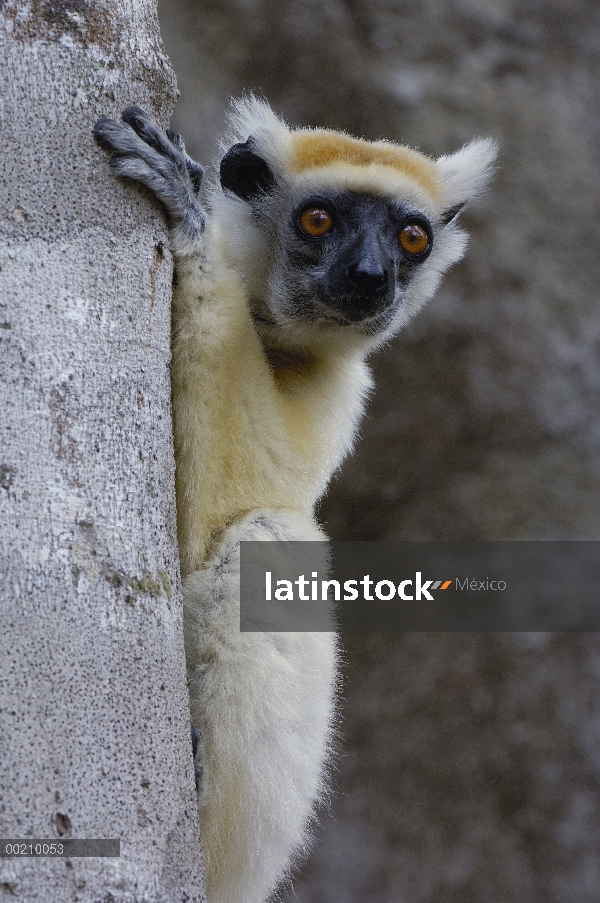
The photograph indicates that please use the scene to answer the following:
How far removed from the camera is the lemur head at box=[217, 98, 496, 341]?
3133 millimetres

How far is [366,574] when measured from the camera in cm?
625

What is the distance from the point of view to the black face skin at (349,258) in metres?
3.12

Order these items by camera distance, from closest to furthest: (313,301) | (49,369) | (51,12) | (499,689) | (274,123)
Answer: (49,369)
(51,12)
(313,301)
(274,123)
(499,689)

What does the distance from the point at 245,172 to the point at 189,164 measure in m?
0.80

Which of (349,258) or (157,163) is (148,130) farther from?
(349,258)

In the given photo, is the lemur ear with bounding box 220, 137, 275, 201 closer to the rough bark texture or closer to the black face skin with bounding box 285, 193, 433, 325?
the black face skin with bounding box 285, 193, 433, 325

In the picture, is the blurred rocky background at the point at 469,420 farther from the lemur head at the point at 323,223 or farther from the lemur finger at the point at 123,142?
the lemur finger at the point at 123,142

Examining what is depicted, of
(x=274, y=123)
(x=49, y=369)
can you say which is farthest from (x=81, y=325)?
(x=274, y=123)

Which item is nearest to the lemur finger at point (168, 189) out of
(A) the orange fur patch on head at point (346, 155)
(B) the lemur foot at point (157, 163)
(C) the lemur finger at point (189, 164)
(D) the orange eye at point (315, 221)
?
(B) the lemur foot at point (157, 163)

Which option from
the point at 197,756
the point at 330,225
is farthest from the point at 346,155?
the point at 197,756

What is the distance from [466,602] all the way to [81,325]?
15.7 ft

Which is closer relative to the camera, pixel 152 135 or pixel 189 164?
pixel 152 135

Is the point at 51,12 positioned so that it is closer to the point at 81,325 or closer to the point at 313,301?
the point at 81,325

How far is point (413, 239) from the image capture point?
3408 millimetres
